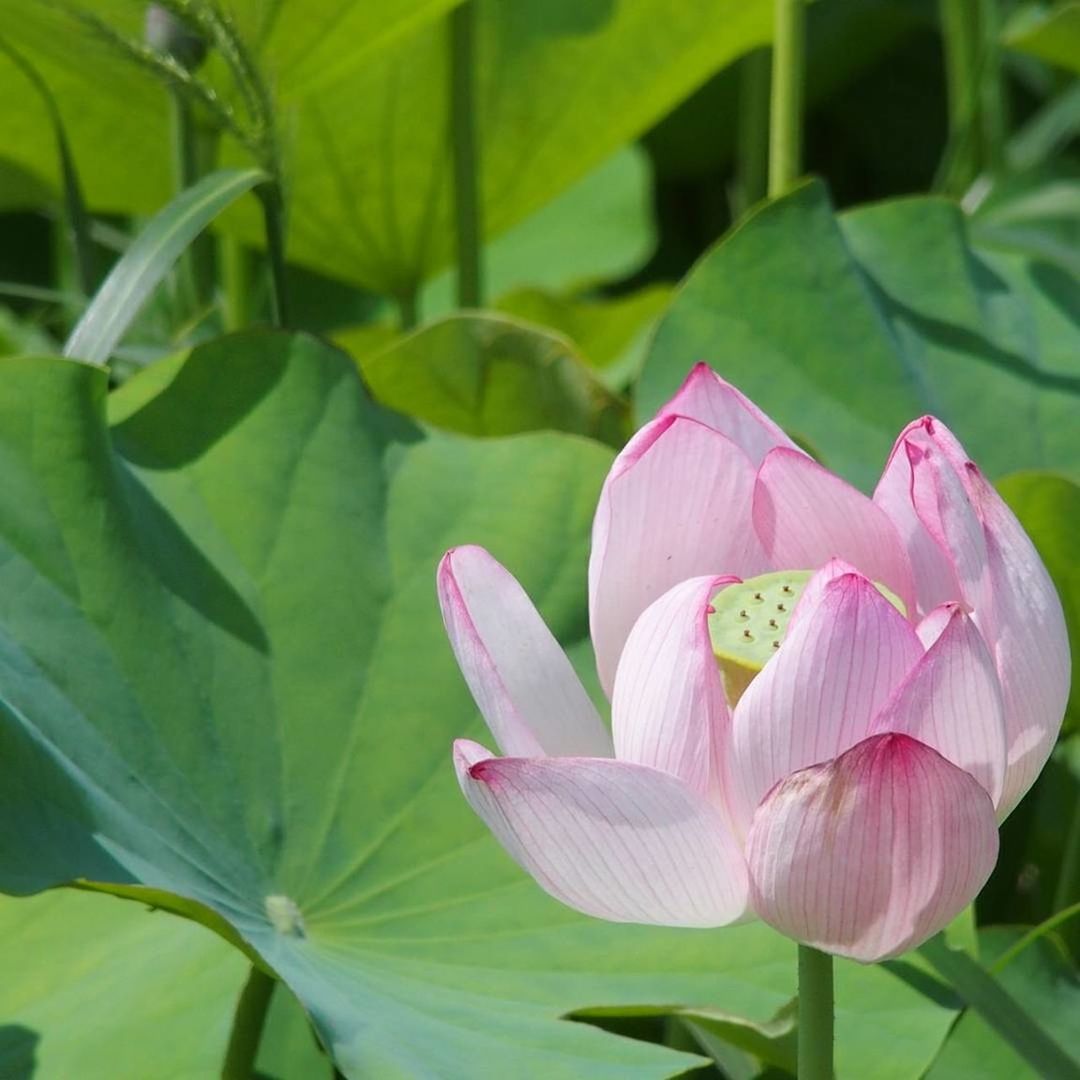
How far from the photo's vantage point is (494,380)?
998 millimetres

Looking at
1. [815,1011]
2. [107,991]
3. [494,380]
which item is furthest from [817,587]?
[494,380]

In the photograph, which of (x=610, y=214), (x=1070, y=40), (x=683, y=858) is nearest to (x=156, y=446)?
(x=683, y=858)

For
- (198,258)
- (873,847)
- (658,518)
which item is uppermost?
(198,258)

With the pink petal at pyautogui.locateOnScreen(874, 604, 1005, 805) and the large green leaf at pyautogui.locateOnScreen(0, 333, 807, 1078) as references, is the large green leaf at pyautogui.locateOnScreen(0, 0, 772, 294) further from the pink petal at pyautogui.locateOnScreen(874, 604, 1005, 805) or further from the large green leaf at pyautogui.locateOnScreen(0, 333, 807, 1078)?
the pink petal at pyautogui.locateOnScreen(874, 604, 1005, 805)

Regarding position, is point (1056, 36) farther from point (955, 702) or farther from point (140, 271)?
point (955, 702)

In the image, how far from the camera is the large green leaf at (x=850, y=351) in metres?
0.94

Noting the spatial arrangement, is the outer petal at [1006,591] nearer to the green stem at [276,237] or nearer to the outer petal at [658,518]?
the outer petal at [658,518]

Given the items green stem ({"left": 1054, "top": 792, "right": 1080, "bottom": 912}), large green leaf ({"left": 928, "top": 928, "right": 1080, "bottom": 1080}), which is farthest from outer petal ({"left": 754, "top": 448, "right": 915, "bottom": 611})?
green stem ({"left": 1054, "top": 792, "right": 1080, "bottom": 912})

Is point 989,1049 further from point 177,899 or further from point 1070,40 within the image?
point 1070,40

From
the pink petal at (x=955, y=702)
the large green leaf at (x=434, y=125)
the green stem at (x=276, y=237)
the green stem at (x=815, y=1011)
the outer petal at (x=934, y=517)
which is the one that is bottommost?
the green stem at (x=815, y=1011)

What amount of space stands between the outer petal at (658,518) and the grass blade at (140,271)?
32cm

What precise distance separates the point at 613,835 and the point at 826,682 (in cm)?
7

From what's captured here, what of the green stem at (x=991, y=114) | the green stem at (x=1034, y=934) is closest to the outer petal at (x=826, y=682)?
the green stem at (x=1034, y=934)

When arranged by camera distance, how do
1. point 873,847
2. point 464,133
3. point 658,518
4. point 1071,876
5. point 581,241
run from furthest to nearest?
point 581,241 < point 464,133 < point 1071,876 < point 658,518 < point 873,847
